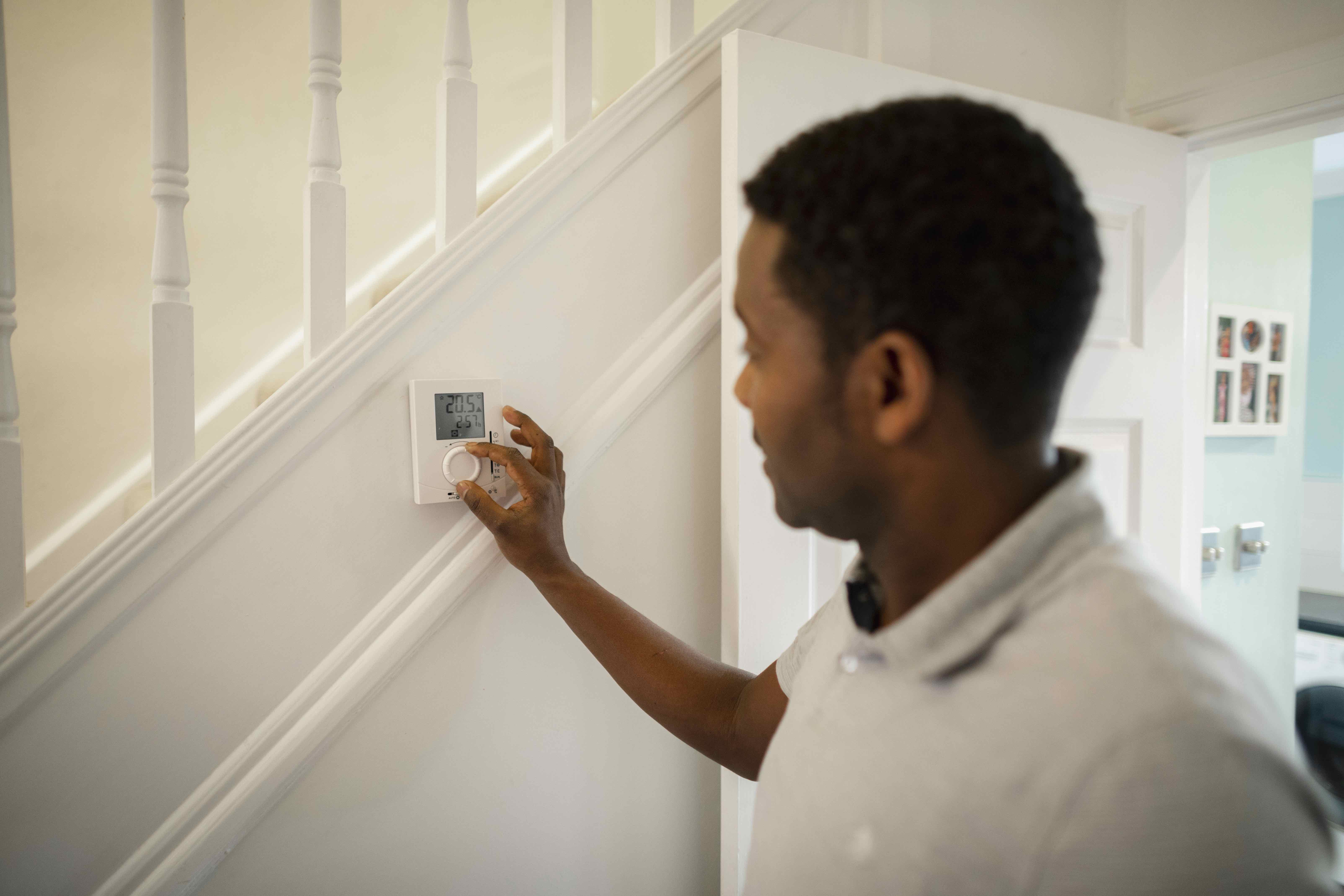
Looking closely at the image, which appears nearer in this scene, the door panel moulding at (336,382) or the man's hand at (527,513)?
the door panel moulding at (336,382)

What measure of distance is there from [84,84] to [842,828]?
6.00 ft

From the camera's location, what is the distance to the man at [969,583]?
Result: 0.41 meters

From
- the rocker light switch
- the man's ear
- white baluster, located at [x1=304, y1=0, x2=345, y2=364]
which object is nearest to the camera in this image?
the man's ear

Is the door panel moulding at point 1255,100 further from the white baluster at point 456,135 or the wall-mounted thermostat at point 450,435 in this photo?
the wall-mounted thermostat at point 450,435

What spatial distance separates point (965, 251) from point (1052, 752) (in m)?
0.31

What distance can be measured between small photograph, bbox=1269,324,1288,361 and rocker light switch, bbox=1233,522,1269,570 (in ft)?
1.90

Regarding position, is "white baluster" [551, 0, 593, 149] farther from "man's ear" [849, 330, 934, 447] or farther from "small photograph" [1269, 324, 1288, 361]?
"small photograph" [1269, 324, 1288, 361]

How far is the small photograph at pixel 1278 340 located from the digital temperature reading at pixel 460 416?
2.68 metres

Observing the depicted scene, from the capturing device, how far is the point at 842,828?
0.55 metres

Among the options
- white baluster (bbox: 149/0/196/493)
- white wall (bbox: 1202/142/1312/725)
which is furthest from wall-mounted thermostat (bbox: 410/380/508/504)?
white wall (bbox: 1202/142/1312/725)

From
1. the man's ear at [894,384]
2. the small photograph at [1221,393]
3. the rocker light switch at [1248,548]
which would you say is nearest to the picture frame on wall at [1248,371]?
the small photograph at [1221,393]


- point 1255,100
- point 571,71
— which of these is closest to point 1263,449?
point 1255,100

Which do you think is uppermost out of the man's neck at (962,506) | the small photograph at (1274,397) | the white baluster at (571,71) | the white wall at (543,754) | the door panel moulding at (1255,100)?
the door panel moulding at (1255,100)

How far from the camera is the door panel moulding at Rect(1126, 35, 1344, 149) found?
4.85 ft
